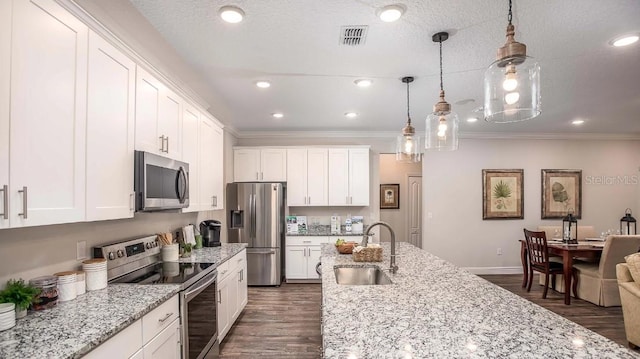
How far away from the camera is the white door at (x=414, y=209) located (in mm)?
7996

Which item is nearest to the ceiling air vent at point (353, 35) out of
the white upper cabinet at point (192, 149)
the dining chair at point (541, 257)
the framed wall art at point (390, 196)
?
the white upper cabinet at point (192, 149)

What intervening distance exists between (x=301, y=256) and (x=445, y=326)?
4.26 m

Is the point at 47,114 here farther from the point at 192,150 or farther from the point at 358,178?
the point at 358,178

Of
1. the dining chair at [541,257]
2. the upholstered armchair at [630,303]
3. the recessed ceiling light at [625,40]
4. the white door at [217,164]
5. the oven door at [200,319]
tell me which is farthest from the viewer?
the dining chair at [541,257]

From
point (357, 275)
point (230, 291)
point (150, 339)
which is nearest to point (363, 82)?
point (357, 275)

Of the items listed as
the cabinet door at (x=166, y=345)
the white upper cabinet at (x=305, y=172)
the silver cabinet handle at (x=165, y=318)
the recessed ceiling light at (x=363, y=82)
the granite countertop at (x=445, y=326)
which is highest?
the recessed ceiling light at (x=363, y=82)

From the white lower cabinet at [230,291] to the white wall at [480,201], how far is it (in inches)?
144

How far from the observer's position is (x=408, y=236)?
26.1 ft

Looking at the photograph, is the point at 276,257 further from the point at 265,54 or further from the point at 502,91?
the point at 502,91

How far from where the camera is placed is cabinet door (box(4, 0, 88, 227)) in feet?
4.30

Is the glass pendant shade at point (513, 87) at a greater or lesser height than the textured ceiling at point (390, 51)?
lesser

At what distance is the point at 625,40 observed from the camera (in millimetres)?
2482

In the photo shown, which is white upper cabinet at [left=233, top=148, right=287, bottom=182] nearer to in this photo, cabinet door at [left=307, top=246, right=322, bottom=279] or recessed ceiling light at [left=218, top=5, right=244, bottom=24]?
cabinet door at [left=307, top=246, right=322, bottom=279]

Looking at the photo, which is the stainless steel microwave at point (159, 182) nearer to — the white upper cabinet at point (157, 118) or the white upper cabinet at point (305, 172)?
the white upper cabinet at point (157, 118)
